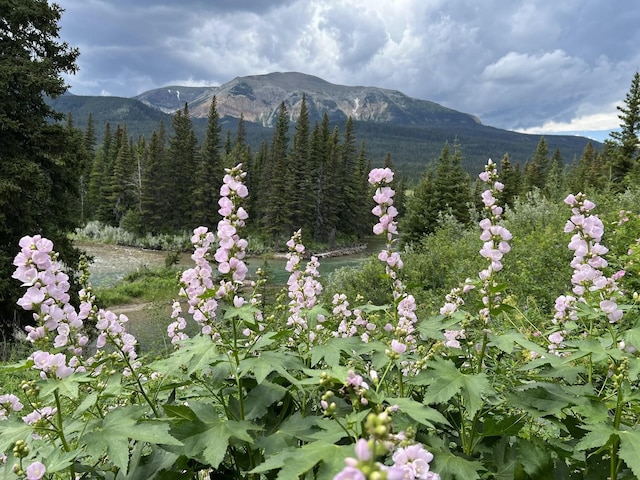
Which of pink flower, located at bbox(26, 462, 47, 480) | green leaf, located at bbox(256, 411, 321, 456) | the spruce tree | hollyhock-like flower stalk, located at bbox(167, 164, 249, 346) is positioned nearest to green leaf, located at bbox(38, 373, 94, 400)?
pink flower, located at bbox(26, 462, 47, 480)

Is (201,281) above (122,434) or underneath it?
above

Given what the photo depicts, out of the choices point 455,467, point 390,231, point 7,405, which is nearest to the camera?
point 455,467

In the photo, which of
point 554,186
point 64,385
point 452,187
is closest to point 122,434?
point 64,385

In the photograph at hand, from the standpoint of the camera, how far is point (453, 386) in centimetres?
197

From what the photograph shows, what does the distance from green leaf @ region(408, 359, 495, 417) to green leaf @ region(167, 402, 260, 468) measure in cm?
80

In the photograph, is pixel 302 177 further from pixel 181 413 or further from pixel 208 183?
pixel 181 413

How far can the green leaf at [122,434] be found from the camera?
1.73 meters

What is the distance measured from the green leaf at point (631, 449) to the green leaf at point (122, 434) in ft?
5.82

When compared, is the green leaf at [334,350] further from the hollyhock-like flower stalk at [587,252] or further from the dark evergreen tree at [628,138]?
the dark evergreen tree at [628,138]

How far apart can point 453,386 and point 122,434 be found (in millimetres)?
1455

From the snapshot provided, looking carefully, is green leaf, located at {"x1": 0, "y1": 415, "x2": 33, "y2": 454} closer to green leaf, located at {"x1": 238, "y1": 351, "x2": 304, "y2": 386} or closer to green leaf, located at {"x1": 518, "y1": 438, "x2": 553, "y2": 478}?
green leaf, located at {"x1": 238, "y1": 351, "x2": 304, "y2": 386}

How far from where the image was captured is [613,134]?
37.8m

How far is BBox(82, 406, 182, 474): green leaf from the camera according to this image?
5.67 feet

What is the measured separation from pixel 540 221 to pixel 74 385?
17372 mm
